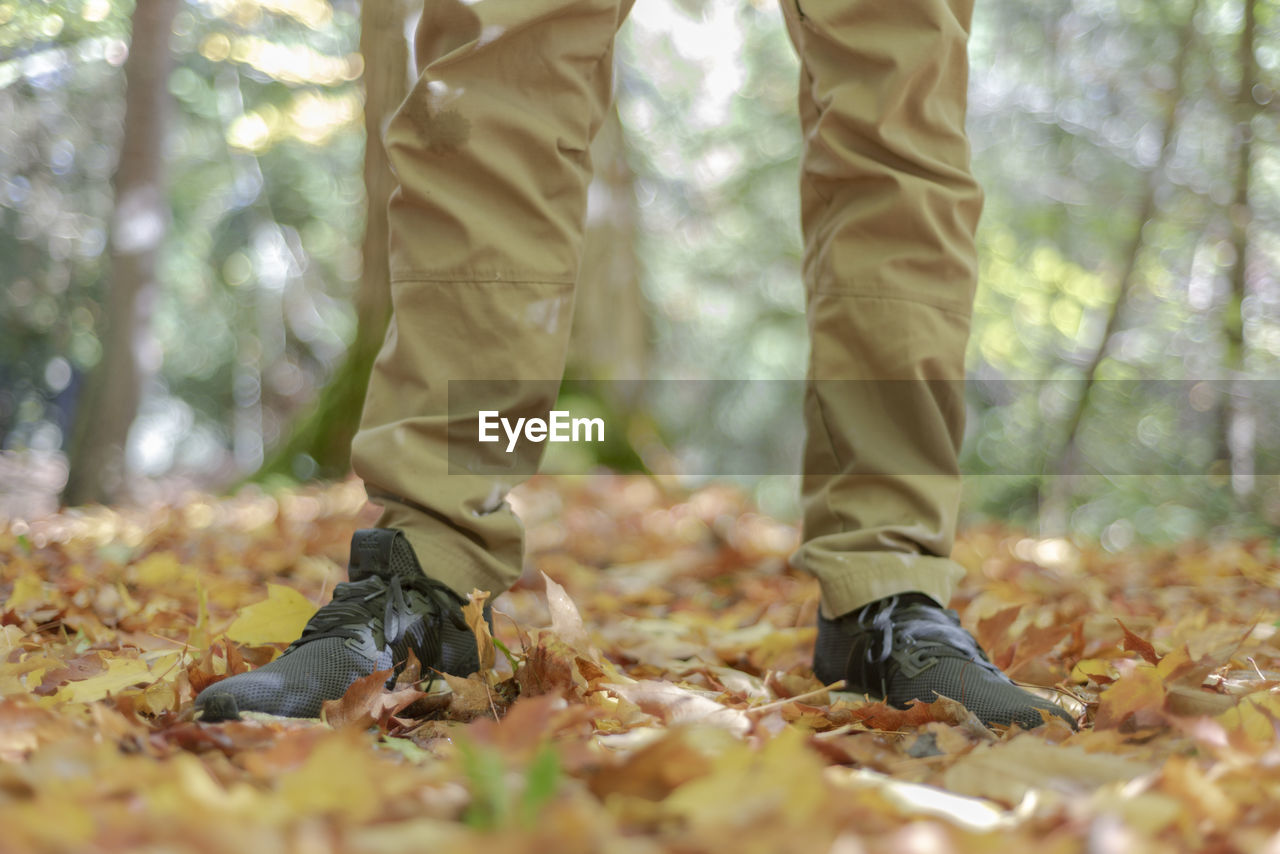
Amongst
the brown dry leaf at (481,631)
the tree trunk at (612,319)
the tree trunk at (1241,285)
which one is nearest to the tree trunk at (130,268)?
the tree trunk at (612,319)

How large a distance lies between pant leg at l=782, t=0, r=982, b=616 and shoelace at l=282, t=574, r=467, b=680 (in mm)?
529

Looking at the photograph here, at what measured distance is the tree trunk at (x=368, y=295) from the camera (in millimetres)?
3602

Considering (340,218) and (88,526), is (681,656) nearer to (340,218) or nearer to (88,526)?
(88,526)

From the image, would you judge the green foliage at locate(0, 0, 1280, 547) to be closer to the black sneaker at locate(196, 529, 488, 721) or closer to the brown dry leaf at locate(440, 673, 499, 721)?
the black sneaker at locate(196, 529, 488, 721)

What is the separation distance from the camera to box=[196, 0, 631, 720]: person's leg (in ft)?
3.68

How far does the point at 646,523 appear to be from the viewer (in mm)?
3006

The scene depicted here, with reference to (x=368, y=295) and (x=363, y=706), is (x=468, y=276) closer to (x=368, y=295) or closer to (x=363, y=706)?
(x=363, y=706)

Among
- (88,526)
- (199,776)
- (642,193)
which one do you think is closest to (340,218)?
(642,193)

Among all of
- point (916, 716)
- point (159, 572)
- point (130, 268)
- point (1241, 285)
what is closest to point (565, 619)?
point (916, 716)

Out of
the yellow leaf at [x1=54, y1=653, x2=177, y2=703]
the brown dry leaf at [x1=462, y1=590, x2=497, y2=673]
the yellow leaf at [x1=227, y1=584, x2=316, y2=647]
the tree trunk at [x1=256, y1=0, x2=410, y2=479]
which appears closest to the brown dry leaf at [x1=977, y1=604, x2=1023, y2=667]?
the brown dry leaf at [x1=462, y1=590, x2=497, y2=673]

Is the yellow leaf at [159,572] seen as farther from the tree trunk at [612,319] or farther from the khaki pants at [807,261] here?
the tree trunk at [612,319]

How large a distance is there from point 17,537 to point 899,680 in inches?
80.7

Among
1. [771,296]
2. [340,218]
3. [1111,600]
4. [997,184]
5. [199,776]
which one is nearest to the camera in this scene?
[199,776]

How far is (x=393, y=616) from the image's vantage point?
106cm
